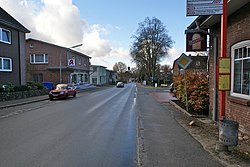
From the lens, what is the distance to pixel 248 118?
654 centimetres

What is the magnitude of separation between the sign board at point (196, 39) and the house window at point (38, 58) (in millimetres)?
34338

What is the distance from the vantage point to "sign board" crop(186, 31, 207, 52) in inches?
374

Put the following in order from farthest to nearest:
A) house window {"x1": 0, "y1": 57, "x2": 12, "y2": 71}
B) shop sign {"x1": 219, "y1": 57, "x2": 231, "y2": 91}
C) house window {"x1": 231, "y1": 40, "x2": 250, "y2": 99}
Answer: house window {"x1": 0, "y1": 57, "x2": 12, "y2": 71} < house window {"x1": 231, "y1": 40, "x2": 250, "y2": 99} < shop sign {"x1": 219, "y1": 57, "x2": 231, "y2": 91}

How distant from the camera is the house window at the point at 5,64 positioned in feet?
69.8

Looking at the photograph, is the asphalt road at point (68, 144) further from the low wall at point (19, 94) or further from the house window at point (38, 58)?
the house window at point (38, 58)

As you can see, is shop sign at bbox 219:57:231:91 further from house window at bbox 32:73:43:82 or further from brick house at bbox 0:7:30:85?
house window at bbox 32:73:43:82

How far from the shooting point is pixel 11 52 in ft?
74.6

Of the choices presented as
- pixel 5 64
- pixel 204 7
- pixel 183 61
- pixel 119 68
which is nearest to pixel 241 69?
pixel 204 7

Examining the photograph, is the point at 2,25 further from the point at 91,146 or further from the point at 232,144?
the point at 232,144

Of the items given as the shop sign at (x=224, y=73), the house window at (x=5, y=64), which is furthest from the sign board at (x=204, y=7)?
the house window at (x=5, y=64)

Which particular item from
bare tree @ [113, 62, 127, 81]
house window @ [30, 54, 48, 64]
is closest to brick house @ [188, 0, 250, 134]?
house window @ [30, 54, 48, 64]

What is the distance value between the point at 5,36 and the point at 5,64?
2.75 metres

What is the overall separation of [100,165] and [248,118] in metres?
4.51

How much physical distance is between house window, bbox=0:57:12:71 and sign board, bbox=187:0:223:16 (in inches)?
790
